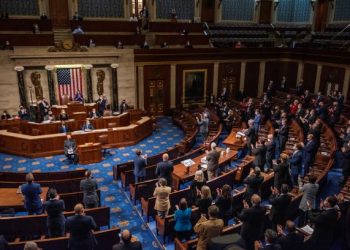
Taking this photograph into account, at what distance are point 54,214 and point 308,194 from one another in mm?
4588

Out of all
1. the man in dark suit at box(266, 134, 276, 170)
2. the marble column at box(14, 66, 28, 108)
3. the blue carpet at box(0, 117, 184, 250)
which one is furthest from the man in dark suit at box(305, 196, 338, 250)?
the marble column at box(14, 66, 28, 108)

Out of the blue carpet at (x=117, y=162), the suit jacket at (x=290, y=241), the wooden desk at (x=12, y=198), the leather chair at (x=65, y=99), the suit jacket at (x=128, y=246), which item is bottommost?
the blue carpet at (x=117, y=162)

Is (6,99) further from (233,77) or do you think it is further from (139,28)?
(233,77)

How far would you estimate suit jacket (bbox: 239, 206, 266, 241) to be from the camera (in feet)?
16.8

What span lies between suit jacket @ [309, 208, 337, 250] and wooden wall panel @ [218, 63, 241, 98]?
1476cm

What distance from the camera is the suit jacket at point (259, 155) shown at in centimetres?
845

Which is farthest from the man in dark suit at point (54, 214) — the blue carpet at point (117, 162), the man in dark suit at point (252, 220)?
the man in dark suit at point (252, 220)


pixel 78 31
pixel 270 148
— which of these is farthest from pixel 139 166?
pixel 78 31

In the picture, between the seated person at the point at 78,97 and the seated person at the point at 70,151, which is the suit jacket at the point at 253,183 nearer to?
the seated person at the point at 70,151

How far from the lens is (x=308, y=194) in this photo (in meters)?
6.22

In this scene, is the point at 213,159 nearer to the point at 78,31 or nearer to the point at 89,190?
the point at 89,190

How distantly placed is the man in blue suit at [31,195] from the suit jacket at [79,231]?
1904 mm

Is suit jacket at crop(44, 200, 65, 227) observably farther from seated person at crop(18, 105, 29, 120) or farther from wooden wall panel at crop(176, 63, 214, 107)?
wooden wall panel at crop(176, 63, 214, 107)

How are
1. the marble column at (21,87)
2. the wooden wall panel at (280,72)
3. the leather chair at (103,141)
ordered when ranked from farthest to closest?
the wooden wall panel at (280,72) → the marble column at (21,87) → the leather chair at (103,141)
